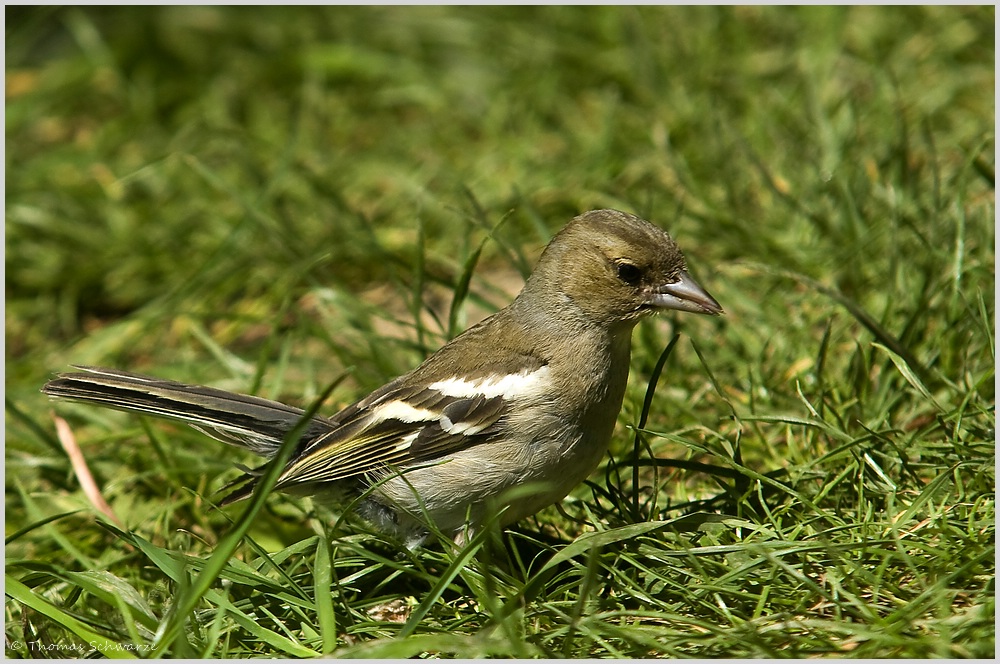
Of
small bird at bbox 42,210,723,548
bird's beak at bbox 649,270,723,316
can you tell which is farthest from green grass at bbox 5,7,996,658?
bird's beak at bbox 649,270,723,316

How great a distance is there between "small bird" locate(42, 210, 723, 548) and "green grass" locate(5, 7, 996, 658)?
0.19m

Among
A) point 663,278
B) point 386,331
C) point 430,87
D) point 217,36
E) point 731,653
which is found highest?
→ point 217,36

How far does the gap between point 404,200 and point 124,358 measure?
198cm

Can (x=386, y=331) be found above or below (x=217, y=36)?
below

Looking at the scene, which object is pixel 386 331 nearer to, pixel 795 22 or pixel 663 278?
pixel 663 278

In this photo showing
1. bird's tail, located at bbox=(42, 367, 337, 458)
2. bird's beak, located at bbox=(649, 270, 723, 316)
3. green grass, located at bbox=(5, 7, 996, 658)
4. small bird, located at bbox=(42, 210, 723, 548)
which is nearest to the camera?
green grass, located at bbox=(5, 7, 996, 658)

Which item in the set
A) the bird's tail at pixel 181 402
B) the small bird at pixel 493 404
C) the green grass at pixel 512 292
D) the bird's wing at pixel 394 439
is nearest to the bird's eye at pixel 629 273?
the small bird at pixel 493 404

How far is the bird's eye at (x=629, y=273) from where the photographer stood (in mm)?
4105

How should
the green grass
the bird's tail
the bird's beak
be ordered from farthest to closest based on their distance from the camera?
1. the bird's tail
2. the bird's beak
3. the green grass

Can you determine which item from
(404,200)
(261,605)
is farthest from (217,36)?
(261,605)

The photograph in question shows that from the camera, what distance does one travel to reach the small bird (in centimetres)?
393

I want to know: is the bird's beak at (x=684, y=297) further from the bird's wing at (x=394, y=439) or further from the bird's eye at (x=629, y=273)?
the bird's wing at (x=394, y=439)

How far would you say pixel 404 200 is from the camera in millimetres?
7113

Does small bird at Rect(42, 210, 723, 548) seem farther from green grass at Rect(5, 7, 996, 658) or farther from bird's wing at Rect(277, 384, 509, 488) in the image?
green grass at Rect(5, 7, 996, 658)
